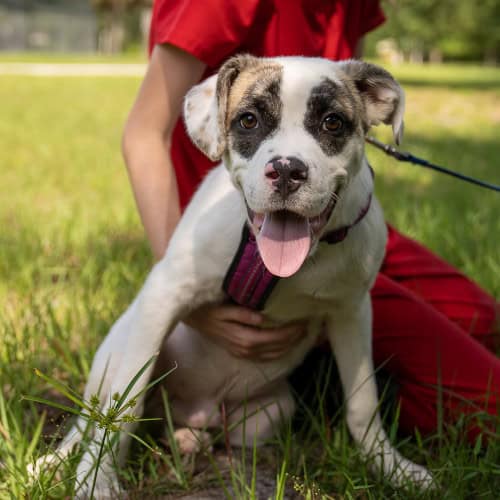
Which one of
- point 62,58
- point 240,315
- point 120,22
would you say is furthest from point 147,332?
point 120,22

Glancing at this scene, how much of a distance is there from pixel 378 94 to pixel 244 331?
0.78 meters

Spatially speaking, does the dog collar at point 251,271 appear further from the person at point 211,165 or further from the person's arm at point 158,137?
the person's arm at point 158,137

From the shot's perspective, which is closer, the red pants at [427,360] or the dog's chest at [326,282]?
the dog's chest at [326,282]

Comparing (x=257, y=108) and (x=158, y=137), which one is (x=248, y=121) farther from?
(x=158, y=137)

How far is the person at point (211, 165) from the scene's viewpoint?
Answer: 2295mm

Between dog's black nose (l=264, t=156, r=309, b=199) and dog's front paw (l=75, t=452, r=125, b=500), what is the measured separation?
2.83 ft

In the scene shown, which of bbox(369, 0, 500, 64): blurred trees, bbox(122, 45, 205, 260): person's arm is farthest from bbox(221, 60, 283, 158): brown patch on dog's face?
bbox(369, 0, 500, 64): blurred trees

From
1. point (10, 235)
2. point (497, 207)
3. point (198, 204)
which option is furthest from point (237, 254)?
point (497, 207)

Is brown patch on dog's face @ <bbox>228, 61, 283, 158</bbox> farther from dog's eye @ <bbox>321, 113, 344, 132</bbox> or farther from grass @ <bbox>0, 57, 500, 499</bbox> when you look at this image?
grass @ <bbox>0, 57, 500, 499</bbox>

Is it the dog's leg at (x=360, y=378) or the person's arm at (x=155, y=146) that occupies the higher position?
the person's arm at (x=155, y=146)

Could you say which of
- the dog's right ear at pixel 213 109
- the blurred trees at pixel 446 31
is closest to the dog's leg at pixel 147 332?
the dog's right ear at pixel 213 109

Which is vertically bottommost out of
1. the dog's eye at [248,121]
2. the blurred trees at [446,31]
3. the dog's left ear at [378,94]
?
the blurred trees at [446,31]

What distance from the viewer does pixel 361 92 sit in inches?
77.7

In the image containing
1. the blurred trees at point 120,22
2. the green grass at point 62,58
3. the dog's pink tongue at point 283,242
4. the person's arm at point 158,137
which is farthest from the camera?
the blurred trees at point 120,22
